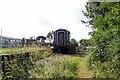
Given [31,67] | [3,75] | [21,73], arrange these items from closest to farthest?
1. [3,75]
2. [21,73]
3. [31,67]

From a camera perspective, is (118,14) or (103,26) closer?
(118,14)

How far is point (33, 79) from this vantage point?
9320 millimetres

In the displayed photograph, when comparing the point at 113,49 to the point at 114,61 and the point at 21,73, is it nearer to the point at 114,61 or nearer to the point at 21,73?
the point at 114,61

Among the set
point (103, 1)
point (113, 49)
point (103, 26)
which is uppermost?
point (103, 1)

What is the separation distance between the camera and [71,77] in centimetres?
1006

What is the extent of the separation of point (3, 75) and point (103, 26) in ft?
17.0

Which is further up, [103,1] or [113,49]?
[103,1]

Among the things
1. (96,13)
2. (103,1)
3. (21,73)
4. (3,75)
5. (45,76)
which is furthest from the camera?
(96,13)

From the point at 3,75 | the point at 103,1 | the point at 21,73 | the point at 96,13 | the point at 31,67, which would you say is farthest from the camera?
the point at 96,13

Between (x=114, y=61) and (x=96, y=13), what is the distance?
14.2 metres

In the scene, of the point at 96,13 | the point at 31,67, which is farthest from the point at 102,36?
the point at 96,13

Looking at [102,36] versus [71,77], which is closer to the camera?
[71,77]

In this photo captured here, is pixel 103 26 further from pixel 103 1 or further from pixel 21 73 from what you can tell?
pixel 21 73

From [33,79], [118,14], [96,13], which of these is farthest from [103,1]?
[96,13]
